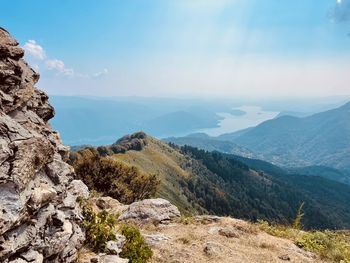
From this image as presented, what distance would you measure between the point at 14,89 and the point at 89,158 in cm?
4143

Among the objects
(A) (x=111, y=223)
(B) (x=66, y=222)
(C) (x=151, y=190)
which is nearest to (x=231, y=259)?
(A) (x=111, y=223)

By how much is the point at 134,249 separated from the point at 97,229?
171 centimetres

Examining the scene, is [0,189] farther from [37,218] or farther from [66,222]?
[66,222]

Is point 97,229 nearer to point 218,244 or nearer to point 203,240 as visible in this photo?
point 203,240

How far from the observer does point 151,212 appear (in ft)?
77.2

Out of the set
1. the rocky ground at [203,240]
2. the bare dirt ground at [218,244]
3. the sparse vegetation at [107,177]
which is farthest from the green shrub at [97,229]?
the sparse vegetation at [107,177]

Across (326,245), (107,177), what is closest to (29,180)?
(326,245)

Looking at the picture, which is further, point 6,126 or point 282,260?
point 282,260

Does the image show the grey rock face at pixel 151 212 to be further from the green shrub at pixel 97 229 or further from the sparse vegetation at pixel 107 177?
the sparse vegetation at pixel 107 177

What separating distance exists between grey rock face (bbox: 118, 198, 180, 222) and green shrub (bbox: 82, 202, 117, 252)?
7.47m

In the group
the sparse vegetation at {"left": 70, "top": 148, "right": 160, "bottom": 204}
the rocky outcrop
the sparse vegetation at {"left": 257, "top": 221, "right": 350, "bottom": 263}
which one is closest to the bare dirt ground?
the sparse vegetation at {"left": 257, "top": 221, "right": 350, "bottom": 263}

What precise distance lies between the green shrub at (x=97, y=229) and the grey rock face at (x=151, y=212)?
7.47m

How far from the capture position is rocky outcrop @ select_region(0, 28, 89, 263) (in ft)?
32.0

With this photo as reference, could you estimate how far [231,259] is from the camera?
1683 cm
